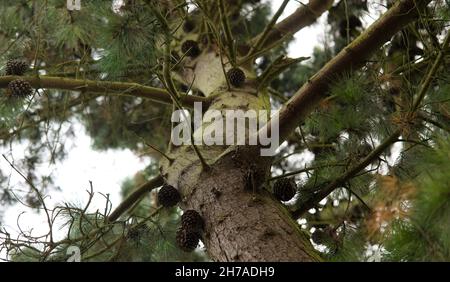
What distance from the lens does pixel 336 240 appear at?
2.38 m

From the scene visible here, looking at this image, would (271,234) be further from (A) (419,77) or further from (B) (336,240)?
(A) (419,77)

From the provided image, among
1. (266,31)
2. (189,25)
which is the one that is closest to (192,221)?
(266,31)

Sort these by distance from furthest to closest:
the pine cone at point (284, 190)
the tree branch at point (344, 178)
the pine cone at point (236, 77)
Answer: the pine cone at point (236, 77), the pine cone at point (284, 190), the tree branch at point (344, 178)

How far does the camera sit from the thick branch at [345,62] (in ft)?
7.07

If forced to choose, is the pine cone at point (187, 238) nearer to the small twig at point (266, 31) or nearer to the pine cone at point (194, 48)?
the small twig at point (266, 31)

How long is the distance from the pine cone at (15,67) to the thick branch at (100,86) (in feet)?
0.23

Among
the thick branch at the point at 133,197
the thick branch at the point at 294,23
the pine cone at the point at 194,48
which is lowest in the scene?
the thick branch at the point at 133,197

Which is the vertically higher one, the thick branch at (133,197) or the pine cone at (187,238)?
the thick branch at (133,197)

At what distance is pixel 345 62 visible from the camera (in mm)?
2213

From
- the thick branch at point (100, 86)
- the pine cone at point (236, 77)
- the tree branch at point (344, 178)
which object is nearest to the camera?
the tree branch at point (344, 178)

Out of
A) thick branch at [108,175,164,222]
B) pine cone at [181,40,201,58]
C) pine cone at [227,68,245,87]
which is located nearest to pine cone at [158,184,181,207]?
thick branch at [108,175,164,222]

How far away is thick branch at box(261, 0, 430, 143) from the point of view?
215cm

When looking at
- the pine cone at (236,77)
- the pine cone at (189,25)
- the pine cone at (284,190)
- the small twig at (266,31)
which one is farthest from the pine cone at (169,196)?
the pine cone at (189,25)

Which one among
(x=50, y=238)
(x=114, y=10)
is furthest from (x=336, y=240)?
(x=114, y=10)
